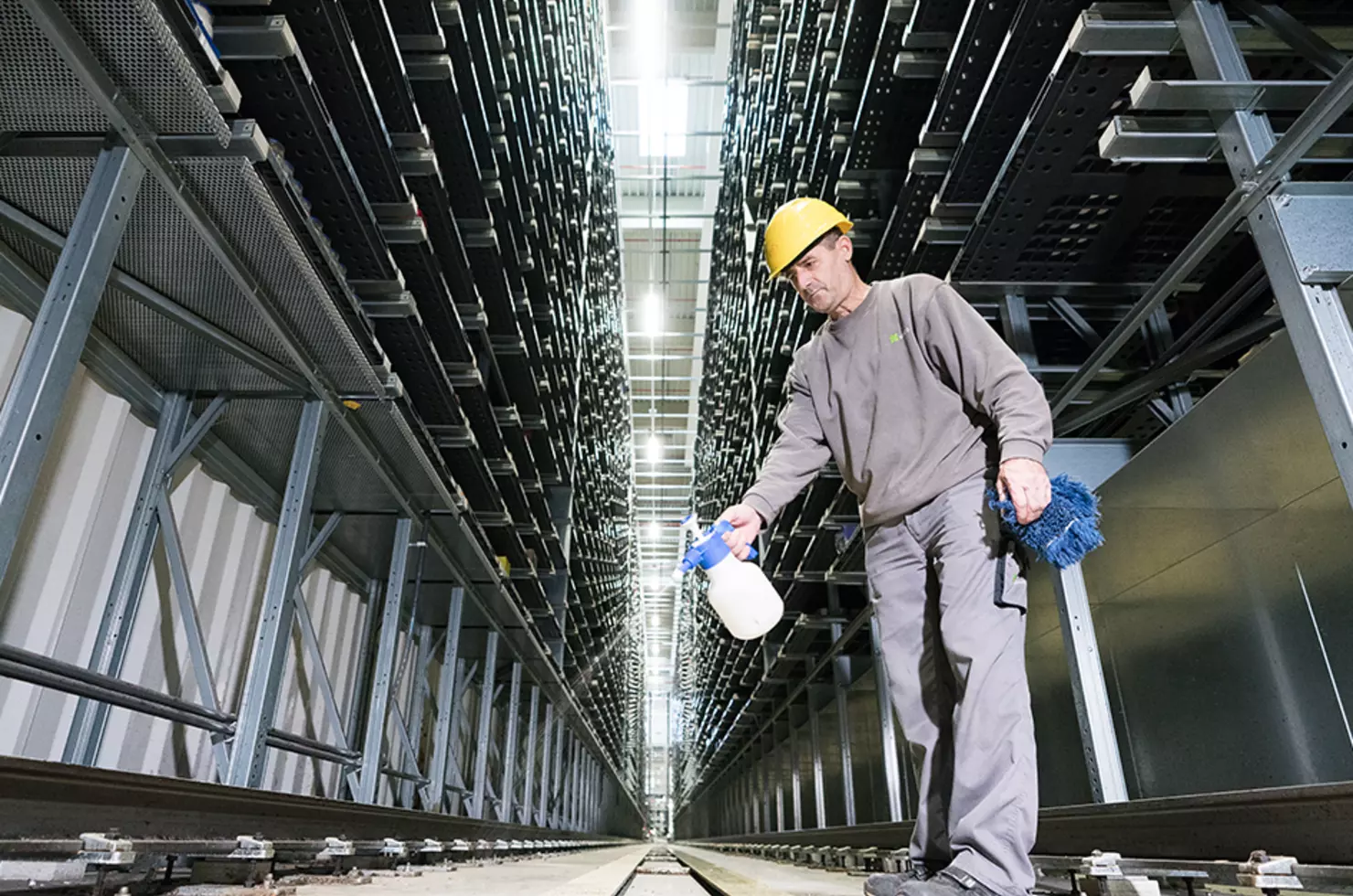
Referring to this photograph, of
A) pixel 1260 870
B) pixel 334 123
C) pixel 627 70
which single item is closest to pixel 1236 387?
pixel 1260 870

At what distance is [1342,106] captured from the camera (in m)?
2.08

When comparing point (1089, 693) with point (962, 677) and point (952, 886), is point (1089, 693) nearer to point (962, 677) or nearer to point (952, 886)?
point (962, 677)

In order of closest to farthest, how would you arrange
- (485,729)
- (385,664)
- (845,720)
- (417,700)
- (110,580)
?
(110,580) < (385,664) < (417,700) < (485,729) < (845,720)

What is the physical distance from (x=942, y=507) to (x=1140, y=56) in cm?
193

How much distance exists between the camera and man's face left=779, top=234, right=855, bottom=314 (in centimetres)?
241

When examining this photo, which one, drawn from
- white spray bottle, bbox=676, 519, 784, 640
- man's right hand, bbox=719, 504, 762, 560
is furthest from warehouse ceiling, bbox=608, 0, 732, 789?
white spray bottle, bbox=676, 519, 784, 640

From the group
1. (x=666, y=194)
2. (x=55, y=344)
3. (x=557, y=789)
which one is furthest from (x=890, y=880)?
(x=666, y=194)

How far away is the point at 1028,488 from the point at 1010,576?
248mm

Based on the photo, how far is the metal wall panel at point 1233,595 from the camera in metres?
2.98

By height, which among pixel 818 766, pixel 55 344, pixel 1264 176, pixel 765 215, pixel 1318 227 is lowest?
pixel 818 766

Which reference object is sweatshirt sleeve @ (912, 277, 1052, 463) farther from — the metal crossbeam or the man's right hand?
the metal crossbeam

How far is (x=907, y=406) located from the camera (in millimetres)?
2273

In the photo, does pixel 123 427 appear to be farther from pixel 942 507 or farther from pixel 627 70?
pixel 627 70

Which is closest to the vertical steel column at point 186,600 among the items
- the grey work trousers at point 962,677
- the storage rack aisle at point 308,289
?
the storage rack aisle at point 308,289
